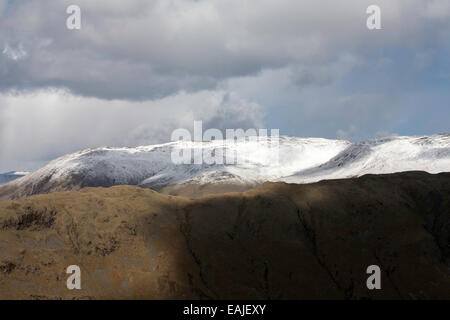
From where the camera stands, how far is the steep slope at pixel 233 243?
248ft

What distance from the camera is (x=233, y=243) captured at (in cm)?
8475

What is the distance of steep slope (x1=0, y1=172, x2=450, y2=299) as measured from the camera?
7550 cm

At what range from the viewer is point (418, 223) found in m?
90.1
